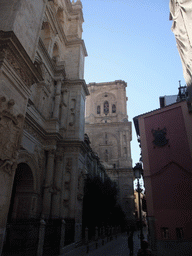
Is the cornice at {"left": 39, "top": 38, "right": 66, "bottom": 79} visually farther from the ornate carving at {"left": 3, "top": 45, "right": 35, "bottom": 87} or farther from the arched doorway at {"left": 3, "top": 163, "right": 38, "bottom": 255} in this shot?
the arched doorway at {"left": 3, "top": 163, "right": 38, "bottom": 255}

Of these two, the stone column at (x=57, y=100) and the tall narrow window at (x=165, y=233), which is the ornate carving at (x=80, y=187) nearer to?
the stone column at (x=57, y=100)

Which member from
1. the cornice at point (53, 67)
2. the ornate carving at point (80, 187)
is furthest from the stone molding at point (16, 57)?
the ornate carving at point (80, 187)

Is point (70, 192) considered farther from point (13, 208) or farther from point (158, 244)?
point (158, 244)

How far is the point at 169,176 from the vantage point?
13477 mm

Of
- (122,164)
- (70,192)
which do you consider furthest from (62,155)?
(122,164)

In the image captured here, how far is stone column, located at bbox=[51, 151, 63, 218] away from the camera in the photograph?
43.0 feet

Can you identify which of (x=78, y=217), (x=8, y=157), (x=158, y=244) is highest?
(x=8, y=157)

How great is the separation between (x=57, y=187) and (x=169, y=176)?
25.0 ft

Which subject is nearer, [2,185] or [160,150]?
[2,185]

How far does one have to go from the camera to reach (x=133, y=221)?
121 feet

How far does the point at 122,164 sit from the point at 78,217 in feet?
91.4

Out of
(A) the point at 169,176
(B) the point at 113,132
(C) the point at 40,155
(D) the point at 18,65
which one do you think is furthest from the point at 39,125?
(B) the point at 113,132

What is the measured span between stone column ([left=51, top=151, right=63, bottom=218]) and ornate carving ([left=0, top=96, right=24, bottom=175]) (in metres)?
7.10

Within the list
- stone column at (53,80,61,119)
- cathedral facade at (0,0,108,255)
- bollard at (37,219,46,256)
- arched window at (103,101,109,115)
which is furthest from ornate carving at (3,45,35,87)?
arched window at (103,101,109,115)
